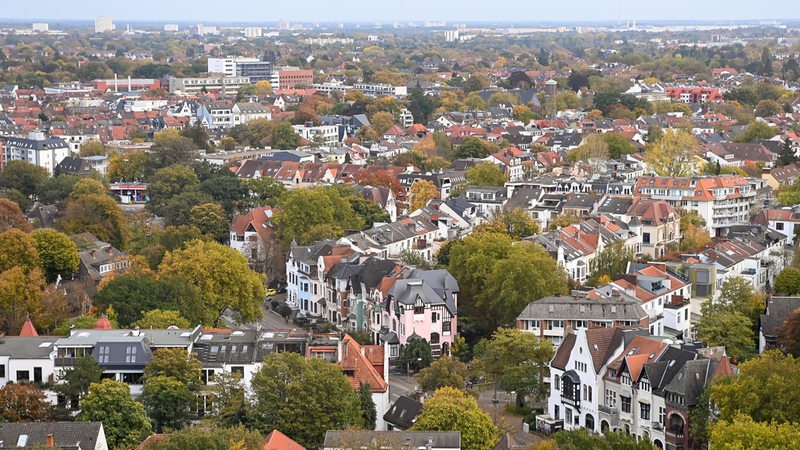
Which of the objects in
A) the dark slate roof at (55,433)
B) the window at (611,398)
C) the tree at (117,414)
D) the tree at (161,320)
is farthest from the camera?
the tree at (161,320)

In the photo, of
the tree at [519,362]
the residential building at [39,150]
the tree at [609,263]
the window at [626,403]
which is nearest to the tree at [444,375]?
the tree at [519,362]

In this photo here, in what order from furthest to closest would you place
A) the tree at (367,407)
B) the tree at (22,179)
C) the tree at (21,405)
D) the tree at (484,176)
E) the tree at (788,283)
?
the tree at (484,176) → the tree at (22,179) → the tree at (788,283) → the tree at (367,407) → the tree at (21,405)

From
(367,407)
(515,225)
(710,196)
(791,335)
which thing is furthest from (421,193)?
(367,407)

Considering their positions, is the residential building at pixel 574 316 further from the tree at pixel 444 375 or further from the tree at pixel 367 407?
the tree at pixel 367 407

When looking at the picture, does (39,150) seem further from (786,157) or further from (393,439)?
(393,439)

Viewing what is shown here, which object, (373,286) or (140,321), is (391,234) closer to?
(373,286)

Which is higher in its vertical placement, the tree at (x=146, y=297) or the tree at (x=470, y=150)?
the tree at (x=146, y=297)
